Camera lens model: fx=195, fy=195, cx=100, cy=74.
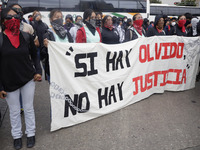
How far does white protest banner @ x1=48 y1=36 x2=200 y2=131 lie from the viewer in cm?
300

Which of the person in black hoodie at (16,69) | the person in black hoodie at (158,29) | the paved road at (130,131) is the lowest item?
the paved road at (130,131)

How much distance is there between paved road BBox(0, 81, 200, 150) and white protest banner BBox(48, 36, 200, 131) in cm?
20

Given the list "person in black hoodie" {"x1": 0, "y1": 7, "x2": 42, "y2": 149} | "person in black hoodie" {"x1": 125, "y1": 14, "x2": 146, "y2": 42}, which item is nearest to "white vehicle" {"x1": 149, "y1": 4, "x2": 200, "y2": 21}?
"person in black hoodie" {"x1": 125, "y1": 14, "x2": 146, "y2": 42}

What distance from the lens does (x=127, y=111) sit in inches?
147

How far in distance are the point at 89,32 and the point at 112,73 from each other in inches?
35.0

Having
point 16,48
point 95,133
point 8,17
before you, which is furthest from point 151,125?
point 8,17

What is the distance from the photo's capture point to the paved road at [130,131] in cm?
270

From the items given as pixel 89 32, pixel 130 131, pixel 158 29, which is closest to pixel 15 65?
pixel 89 32

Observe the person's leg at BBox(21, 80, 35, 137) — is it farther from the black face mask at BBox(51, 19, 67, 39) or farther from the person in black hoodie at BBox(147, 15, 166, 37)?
the person in black hoodie at BBox(147, 15, 166, 37)

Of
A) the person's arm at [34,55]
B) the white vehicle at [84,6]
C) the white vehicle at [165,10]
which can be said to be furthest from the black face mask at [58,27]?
the white vehicle at [165,10]

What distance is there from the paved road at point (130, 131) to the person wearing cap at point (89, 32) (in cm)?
146

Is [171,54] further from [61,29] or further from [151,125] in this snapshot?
[61,29]

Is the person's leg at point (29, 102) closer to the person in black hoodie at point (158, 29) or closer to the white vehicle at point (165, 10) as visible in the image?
the person in black hoodie at point (158, 29)

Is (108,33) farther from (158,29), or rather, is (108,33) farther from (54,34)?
(158,29)
